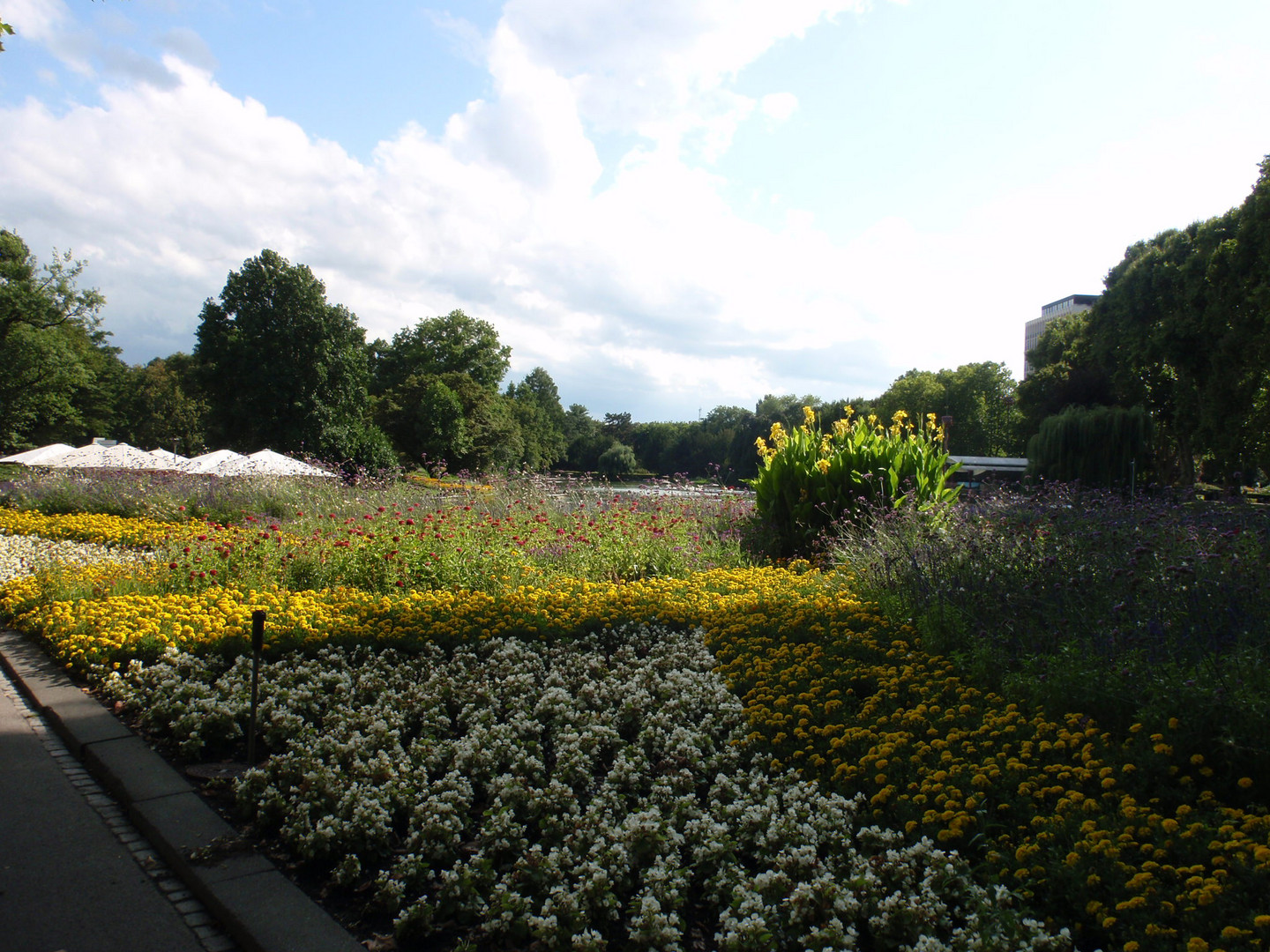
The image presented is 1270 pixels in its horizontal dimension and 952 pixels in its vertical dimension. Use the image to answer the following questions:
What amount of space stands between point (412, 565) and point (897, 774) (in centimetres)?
535

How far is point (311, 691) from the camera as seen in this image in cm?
437

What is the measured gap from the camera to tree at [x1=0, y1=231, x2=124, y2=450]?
33.4 m

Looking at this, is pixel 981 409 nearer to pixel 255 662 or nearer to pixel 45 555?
pixel 45 555

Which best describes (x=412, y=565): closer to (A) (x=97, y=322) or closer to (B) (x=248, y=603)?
(B) (x=248, y=603)

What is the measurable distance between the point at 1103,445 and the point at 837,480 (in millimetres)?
23601

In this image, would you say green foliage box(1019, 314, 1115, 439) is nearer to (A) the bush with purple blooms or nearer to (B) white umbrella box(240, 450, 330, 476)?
(A) the bush with purple blooms

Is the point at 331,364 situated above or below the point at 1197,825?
above

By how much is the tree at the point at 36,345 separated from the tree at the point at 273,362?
31.1 ft

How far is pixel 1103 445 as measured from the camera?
2730 cm

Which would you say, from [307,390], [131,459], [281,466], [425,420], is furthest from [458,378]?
[281,466]

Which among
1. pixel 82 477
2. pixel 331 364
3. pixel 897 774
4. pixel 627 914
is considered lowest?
pixel 627 914

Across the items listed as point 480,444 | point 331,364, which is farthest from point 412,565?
point 480,444

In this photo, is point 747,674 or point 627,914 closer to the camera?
point 627,914

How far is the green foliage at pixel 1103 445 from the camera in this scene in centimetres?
2717
